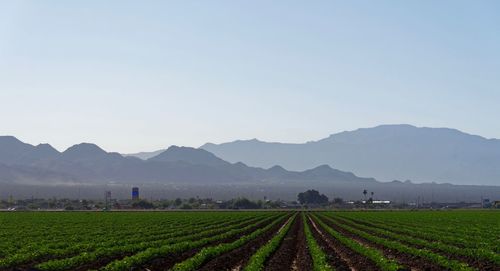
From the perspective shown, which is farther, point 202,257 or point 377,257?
point 202,257

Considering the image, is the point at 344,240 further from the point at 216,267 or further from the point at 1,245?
the point at 1,245

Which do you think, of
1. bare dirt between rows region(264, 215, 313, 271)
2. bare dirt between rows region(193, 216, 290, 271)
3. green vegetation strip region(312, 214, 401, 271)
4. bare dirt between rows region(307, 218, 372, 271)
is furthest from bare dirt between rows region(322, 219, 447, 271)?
bare dirt between rows region(193, 216, 290, 271)

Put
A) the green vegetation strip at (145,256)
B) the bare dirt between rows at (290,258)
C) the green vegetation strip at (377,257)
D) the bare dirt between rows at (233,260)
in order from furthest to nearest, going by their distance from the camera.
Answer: the bare dirt between rows at (233,260)
the bare dirt between rows at (290,258)
the green vegetation strip at (377,257)
the green vegetation strip at (145,256)

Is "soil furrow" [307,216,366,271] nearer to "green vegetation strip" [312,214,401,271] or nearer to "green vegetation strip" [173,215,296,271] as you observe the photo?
"green vegetation strip" [312,214,401,271]

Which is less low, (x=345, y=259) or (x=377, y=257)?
(x=377, y=257)

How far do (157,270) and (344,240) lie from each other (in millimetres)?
19851

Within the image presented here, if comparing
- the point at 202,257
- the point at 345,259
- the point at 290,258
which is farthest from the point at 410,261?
the point at 202,257

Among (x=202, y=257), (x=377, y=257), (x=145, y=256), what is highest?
(x=145, y=256)

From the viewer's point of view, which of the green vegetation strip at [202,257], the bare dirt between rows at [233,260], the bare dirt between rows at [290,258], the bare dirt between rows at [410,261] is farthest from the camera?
the bare dirt between rows at [233,260]

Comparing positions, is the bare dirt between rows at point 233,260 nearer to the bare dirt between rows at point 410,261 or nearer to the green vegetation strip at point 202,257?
the green vegetation strip at point 202,257

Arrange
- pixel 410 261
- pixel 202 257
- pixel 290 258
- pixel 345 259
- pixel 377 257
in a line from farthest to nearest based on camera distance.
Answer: pixel 290 258
pixel 345 259
pixel 202 257
pixel 410 261
pixel 377 257

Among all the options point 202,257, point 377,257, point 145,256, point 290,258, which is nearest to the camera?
point 145,256

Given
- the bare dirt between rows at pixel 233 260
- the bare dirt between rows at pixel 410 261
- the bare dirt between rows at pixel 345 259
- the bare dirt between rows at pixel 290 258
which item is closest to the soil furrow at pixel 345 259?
the bare dirt between rows at pixel 345 259

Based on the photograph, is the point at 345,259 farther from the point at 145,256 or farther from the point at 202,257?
the point at 145,256
